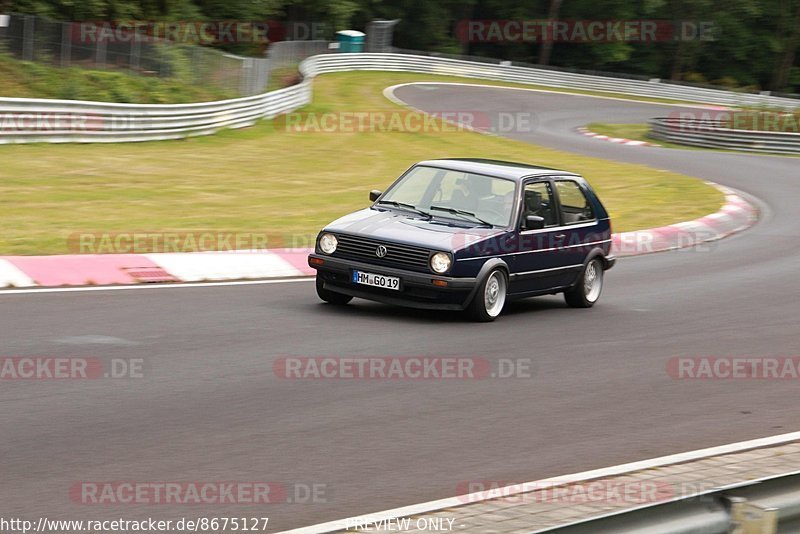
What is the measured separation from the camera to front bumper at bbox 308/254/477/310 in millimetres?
10188

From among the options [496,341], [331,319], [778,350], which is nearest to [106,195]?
[331,319]

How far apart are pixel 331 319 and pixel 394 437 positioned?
140 inches

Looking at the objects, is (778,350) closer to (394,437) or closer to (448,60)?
(394,437)

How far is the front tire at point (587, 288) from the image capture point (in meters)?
12.1

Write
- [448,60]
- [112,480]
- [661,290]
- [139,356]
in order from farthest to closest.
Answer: [448,60] → [661,290] → [139,356] → [112,480]

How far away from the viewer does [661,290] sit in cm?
1359

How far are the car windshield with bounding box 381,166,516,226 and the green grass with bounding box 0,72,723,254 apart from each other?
4.23m

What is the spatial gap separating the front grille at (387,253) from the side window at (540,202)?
1.41m

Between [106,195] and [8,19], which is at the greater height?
[8,19]

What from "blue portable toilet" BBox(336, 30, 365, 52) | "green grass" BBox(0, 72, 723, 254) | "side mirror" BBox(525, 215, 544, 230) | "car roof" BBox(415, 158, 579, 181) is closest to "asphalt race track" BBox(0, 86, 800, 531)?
"side mirror" BBox(525, 215, 544, 230)

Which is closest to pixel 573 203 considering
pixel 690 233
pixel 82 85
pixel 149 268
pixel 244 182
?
pixel 149 268

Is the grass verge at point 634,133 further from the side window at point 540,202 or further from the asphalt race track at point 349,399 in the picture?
the side window at point 540,202

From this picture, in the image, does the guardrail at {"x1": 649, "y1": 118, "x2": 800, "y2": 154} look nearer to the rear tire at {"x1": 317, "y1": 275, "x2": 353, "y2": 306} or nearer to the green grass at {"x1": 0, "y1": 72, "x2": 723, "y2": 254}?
the green grass at {"x1": 0, "y1": 72, "x2": 723, "y2": 254}

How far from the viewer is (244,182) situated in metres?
21.1
